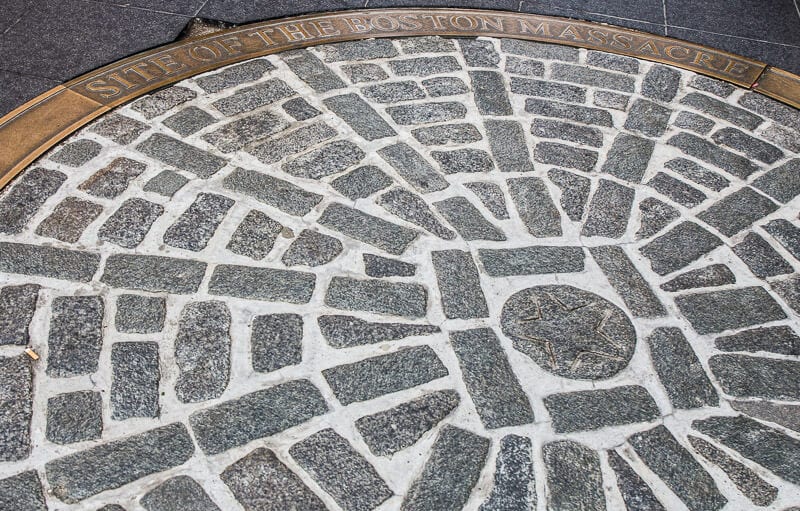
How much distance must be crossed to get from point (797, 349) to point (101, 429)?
2.64 m

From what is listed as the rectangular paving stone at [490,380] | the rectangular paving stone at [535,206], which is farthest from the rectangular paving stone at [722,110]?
the rectangular paving stone at [490,380]

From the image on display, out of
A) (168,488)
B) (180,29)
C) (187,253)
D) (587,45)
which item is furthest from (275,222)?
(587,45)

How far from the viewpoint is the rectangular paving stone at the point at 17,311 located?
8.84 ft

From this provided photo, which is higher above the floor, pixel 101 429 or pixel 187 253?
pixel 187 253

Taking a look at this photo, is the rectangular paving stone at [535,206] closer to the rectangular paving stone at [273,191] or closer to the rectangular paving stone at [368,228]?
the rectangular paving stone at [368,228]

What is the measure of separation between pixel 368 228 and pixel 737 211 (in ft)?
5.89

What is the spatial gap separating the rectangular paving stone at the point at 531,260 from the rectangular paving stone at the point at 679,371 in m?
0.47

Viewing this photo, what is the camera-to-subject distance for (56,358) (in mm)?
2643

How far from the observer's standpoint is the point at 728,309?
306 centimetres

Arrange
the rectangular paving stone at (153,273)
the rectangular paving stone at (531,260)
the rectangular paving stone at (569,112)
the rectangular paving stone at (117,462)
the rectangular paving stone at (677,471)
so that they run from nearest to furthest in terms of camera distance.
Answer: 1. the rectangular paving stone at (117,462)
2. the rectangular paving stone at (677,471)
3. the rectangular paving stone at (153,273)
4. the rectangular paving stone at (531,260)
5. the rectangular paving stone at (569,112)

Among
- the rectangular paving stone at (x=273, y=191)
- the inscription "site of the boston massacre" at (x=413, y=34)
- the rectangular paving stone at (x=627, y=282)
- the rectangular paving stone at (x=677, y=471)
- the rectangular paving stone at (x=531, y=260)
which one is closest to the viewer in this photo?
the rectangular paving stone at (x=677, y=471)

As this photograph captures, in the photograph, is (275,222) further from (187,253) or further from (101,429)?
(101,429)

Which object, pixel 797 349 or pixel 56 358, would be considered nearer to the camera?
pixel 56 358

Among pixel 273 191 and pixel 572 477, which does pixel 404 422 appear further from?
pixel 273 191
